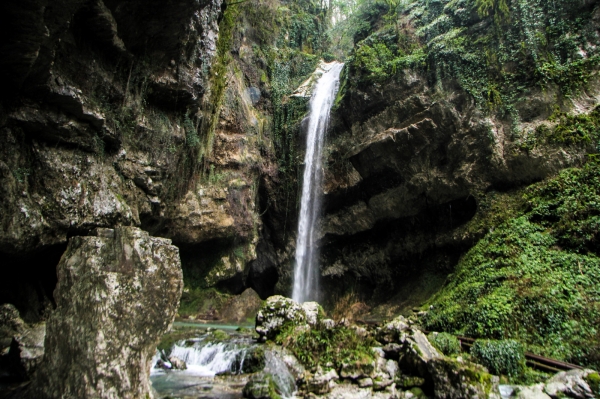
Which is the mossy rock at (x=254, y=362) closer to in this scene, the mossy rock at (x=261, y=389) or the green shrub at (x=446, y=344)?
the mossy rock at (x=261, y=389)

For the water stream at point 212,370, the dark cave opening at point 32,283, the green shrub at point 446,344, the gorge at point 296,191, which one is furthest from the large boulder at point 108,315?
the green shrub at point 446,344

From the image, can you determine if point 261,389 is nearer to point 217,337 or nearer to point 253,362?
point 253,362

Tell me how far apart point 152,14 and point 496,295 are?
10.3m

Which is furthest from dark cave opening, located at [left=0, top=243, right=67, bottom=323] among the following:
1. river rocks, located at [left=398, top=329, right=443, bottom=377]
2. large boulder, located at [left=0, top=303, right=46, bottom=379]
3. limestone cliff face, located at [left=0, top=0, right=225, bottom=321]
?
river rocks, located at [left=398, top=329, right=443, bottom=377]

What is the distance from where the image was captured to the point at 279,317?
8773 mm

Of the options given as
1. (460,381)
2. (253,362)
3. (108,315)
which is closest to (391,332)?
(460,381)

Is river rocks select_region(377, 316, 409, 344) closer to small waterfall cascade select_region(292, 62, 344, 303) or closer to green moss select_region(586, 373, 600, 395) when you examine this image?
green moss select_region(586, 373, 600, 395)

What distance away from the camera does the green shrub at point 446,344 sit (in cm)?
735

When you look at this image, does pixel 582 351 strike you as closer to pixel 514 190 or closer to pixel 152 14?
pixel 514 190

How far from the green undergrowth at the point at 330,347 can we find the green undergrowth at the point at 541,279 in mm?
2996

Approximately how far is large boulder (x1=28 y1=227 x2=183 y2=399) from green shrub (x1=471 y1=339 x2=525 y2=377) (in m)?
5.55

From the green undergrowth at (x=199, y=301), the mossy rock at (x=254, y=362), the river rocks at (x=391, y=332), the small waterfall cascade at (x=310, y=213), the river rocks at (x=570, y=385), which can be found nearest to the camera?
the river rocks at (x=570, y=385)

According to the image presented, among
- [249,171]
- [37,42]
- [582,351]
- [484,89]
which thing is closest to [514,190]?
[484,89]

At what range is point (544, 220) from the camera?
10.1m
